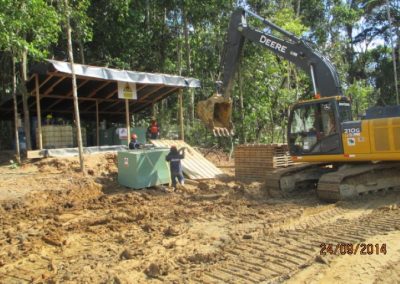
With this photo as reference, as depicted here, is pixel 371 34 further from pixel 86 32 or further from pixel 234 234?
pixel 234 234

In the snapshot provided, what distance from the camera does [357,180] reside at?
10352mm

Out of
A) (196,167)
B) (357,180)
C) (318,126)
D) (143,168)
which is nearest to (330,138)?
(318,126)

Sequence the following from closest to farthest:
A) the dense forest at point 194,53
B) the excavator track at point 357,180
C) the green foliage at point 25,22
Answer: the excavator track at point 357,180
the green foliage at point 25,22
the dense forest at point 194,53

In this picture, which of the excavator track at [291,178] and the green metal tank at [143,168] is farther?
the green metal tank at [143,168]

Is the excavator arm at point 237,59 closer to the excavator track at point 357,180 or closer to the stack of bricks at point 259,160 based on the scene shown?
the stack of bricks at point 259,160

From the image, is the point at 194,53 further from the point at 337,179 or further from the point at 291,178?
the point at 337,179

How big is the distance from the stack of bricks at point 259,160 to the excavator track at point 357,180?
3.32 meters

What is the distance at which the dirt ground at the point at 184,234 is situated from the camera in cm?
548

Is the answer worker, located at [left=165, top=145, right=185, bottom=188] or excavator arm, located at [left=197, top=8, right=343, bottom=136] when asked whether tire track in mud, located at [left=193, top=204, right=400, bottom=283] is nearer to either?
excavator arm, located at [left=197, top=8, right=343, bottom=136]

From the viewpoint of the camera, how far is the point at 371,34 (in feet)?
140
